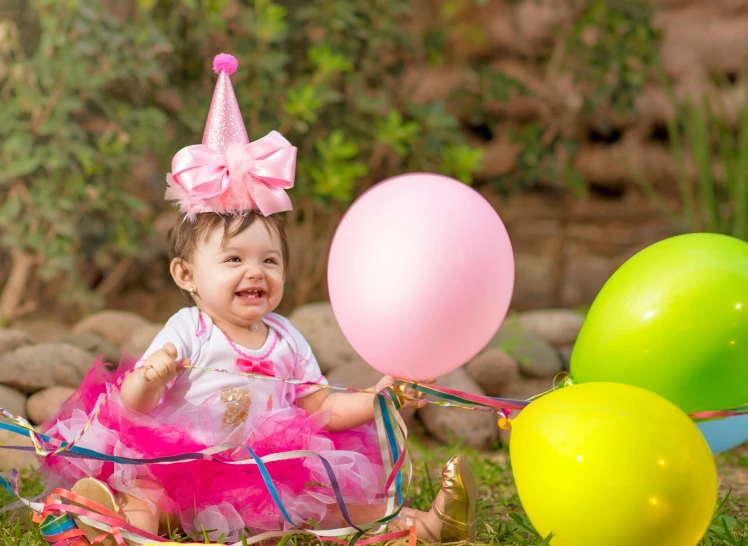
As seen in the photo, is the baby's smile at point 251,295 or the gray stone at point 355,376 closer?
the baby's smile at point 251,295

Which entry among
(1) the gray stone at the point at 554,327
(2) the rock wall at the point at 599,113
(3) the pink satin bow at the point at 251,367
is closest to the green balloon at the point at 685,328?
(3) the pink satin bow at the point at 251,367

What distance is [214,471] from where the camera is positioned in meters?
1.64

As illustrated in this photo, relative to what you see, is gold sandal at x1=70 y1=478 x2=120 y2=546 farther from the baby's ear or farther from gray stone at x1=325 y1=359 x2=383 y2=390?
gray stone at x1=325 y1=359 x2=383 y2=390

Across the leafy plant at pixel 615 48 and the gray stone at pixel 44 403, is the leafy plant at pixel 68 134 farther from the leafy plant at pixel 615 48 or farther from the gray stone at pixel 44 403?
the leafy plant at pixel 615 48

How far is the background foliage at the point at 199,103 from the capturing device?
9.74ft

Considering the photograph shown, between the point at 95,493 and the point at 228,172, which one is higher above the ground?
the point at 228,172

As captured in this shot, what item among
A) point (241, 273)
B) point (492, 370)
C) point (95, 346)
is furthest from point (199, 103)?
point (241, 273)

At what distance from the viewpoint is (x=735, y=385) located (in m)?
1.56

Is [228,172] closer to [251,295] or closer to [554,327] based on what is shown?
[251,295]

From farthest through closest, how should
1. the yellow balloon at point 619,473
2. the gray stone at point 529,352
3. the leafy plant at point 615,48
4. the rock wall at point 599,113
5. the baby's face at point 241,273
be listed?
1. the rock wall at point 599,113
2. the leafy plant at point 615,48
3. the gray stone at point 529,352
4. the baby's face at point 241,273
5. the yellow balloon at point 619,473

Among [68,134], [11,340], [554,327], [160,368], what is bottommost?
[554,327]

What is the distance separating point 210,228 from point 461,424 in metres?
1.16

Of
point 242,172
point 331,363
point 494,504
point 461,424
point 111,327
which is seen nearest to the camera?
point 242,172

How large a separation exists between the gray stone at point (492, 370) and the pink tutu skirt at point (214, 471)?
118cm
